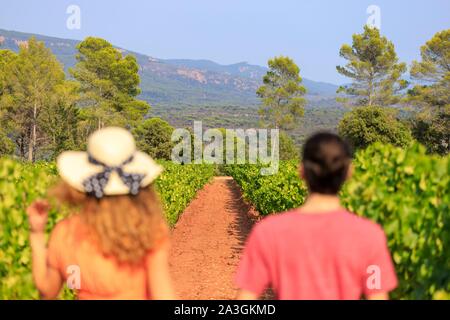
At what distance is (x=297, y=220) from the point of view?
2527 mm

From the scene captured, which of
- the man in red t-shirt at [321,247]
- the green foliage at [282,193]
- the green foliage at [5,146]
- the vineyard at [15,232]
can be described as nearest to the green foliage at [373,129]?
the green foliage at [282,193]

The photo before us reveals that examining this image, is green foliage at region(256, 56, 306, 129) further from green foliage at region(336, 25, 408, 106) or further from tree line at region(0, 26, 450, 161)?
green foliage at region(336, 25, 408, 106)

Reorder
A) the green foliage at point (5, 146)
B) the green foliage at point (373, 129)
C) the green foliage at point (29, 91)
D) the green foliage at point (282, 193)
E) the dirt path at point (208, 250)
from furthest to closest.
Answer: the green foliage at point (29, 91) < the green foliage at point (5, 146) < the green foliage at point (373, 129) < the green foliage at point (282, 193) < the dirt path at point (208, 250)

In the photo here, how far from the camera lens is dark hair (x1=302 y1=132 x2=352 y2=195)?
2.54 meters

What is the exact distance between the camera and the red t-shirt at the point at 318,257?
2500mm

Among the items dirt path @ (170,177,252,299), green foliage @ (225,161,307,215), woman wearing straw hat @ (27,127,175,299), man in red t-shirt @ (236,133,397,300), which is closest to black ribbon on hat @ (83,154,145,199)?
woman wearing straw hat @ (27,127,175,299)

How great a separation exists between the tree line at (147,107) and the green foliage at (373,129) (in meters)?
0.08

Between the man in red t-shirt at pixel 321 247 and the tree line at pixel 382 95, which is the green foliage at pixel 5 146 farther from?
the man in red t-shirt at pixel 321 247

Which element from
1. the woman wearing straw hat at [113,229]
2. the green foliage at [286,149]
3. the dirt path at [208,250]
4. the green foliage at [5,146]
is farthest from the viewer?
the green foliage at [286,149]

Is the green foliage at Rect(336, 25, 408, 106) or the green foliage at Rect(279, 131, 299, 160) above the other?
the green foliage at Rect(336, 25, 408, 106)

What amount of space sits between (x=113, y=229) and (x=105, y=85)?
200 ft

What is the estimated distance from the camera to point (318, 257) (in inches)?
99.4

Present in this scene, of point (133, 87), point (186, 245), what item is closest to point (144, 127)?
point (133, 87)

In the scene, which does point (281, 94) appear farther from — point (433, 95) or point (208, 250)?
point (208, 250)
